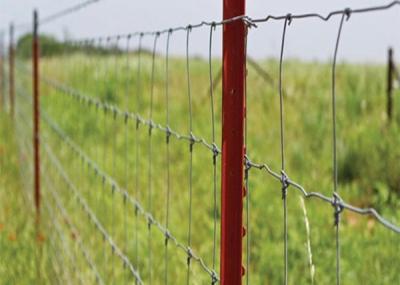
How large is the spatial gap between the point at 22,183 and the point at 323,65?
7346 mm

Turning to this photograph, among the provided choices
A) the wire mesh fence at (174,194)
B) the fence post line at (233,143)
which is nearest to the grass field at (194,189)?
the wire mesh fence at (174,194)

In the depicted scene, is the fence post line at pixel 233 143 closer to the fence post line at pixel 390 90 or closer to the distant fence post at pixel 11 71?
the fence post line at pixel 390 90

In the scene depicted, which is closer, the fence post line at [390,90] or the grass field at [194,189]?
the grass field at [194,189]

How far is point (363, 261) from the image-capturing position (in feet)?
12.6

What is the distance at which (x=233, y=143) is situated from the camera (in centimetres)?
165

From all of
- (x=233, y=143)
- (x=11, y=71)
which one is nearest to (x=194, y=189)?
(x=233, y=143)

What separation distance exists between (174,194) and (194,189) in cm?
29

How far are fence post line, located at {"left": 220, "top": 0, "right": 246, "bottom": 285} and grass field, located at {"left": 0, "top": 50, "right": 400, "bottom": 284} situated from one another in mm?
820

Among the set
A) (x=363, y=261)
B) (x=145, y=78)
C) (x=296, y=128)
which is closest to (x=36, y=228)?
(x=363, y=261)

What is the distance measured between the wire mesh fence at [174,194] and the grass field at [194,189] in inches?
0.5

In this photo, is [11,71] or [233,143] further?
[11,71]

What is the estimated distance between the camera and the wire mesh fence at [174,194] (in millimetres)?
2244

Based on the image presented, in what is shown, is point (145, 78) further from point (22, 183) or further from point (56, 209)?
point (56, 209)

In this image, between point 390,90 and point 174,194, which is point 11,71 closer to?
point 390,90
